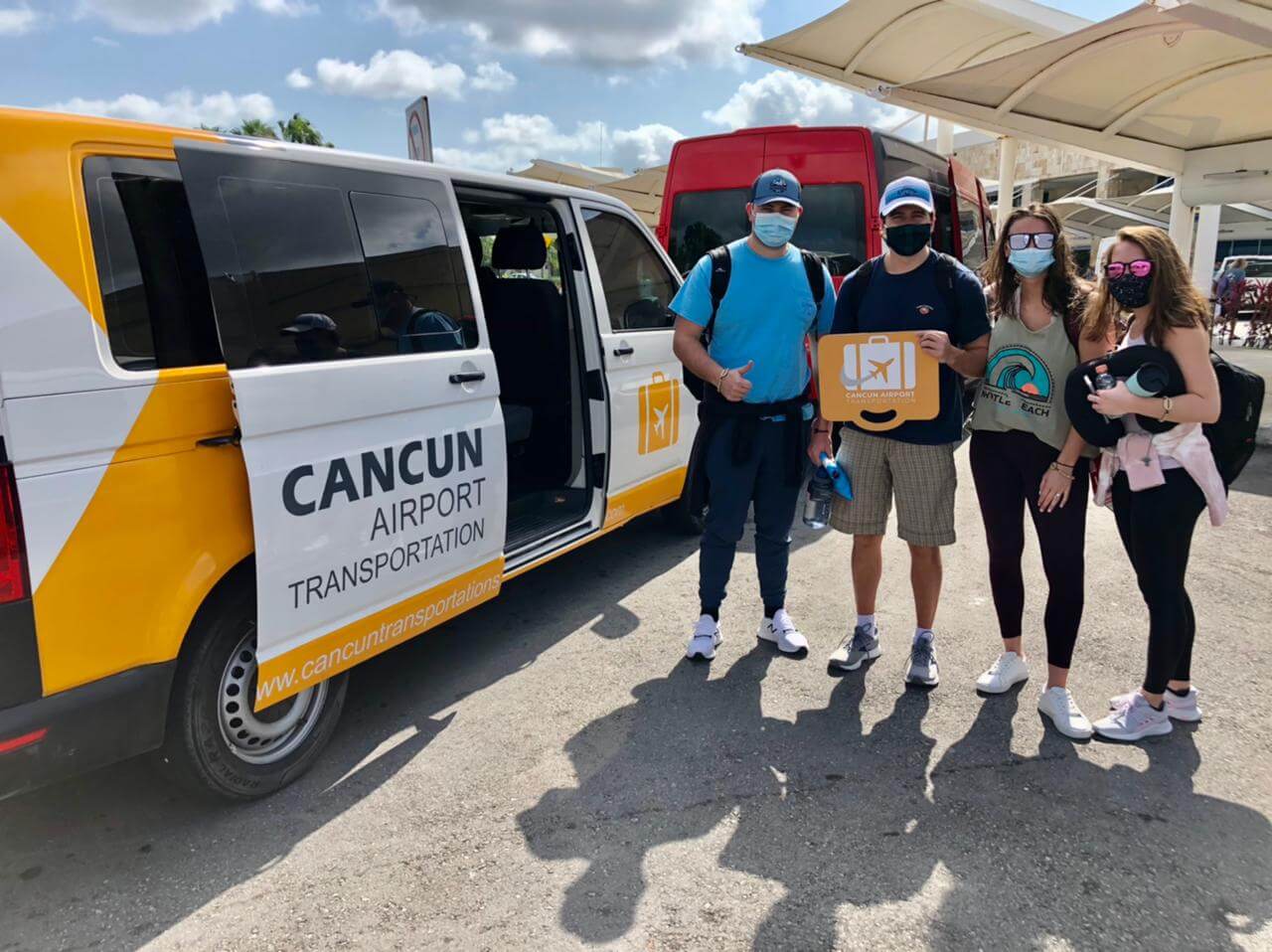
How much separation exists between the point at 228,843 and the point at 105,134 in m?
1.98

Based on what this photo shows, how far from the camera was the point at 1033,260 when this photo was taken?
9.59 ft

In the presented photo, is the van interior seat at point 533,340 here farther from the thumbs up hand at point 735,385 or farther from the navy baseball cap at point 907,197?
the navy baseball cap at point 907,197

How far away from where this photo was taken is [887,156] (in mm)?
6676

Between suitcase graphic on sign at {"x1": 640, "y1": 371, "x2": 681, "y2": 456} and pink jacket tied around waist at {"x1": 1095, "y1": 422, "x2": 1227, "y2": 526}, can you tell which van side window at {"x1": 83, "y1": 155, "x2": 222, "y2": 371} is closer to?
suitcase graphic on sign at {"x1": 640, "y1": 371, "x2": 681, "y2": 456}

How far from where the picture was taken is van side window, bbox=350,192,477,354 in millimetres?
2926

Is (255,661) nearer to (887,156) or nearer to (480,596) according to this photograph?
(480,596)

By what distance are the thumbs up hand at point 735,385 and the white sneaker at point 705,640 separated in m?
1.02

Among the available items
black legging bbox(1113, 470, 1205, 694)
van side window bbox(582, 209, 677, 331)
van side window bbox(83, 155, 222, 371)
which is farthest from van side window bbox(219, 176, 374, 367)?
black legging bbox(1113, 470, 1205, 694)

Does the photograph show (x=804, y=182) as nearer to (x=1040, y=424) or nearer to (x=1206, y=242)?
(x=1040, y=424)

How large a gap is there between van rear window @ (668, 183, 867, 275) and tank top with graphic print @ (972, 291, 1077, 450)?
3.54m

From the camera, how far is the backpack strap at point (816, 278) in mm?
3457

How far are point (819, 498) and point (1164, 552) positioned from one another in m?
1.19

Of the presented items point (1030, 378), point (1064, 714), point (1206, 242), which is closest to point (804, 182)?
point (1030, 378)

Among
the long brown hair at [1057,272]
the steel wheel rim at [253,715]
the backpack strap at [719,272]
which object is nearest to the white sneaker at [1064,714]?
the long brown hair at [1057,272]
